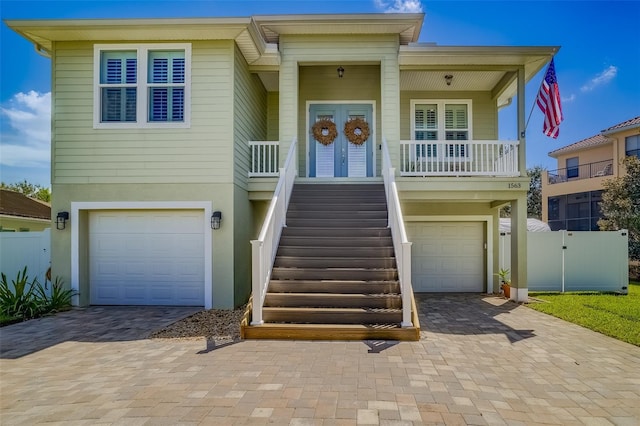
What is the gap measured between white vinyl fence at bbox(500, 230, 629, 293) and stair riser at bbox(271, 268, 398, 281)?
590cm

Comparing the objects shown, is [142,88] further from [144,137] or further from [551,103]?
[551,103]

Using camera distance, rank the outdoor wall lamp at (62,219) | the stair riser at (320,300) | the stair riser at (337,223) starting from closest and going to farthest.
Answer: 1. the stair riser at (320,300)
2. the stair riser at (337,223)
3. the outdoor wall lamp at (62,219)

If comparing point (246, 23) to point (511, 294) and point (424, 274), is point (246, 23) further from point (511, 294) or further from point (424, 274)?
point (511, 294)

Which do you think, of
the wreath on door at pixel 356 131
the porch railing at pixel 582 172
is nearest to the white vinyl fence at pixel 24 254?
the wreath on door at pixel 356 131

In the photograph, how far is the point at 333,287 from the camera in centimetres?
619

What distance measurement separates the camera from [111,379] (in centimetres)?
395

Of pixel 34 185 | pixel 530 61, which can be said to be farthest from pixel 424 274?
pixel 34 185

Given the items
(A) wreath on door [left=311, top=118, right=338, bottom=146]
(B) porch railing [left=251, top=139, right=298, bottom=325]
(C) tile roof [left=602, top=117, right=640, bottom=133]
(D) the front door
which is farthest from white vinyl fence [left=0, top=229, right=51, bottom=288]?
(C) tile roof [left=602, top=117, right=640, bottom=133]

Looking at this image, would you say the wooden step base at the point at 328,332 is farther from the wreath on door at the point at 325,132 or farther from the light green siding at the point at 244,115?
the wreath on door at the point at 325,132

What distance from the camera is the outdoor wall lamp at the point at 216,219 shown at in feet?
25.3

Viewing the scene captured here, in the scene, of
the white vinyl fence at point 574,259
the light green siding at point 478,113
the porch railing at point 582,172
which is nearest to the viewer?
the white vinyl fence at point 574,259

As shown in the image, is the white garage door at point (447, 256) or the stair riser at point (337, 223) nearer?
the stair riser at point (337, 223)

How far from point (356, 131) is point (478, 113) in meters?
3.62

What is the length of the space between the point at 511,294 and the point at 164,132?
28.1 feet
